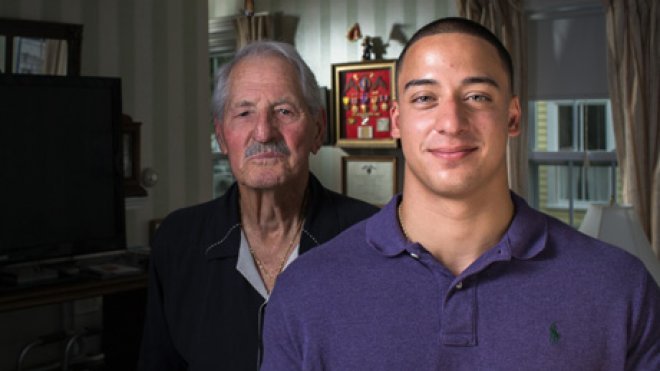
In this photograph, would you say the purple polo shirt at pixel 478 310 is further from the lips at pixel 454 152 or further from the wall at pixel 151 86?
the wall at pixel 151 86

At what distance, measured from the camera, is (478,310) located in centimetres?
114

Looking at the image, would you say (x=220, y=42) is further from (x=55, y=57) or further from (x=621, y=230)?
(x=621, y=230)

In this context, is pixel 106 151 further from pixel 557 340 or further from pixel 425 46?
pixel 557 340

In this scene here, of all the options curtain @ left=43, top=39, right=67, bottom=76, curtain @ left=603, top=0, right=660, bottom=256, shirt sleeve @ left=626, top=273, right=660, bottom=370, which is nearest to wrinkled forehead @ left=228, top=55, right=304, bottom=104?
shirt sleeve @ left=626, top=273, right=660, bottom=370

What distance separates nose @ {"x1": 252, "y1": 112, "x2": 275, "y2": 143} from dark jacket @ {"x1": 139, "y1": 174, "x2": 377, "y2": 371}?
19 centimetres

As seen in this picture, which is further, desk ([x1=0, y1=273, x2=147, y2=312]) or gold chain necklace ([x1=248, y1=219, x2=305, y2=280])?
desk ([x1=0, y1=273, x2=147, y2=312])

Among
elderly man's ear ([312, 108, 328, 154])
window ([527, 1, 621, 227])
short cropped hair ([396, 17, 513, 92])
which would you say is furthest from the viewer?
window ([527, 1, 621, 227])

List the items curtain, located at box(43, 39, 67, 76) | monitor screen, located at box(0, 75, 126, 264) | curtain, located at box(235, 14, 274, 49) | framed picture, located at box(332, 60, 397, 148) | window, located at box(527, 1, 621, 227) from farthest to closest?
curtain, located at box(235, 14, 274, 49)
framed picture, located at box(332, 60, 397, 148)
window, located at box(527, 1, 621, 227)
curtain, located at box(43, 39, 67, 76)
monitor screen, located at box(0, 75, 126, 264)

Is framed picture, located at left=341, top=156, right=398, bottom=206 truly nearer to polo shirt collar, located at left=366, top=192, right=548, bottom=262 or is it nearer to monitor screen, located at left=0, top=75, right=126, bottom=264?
monitor screen, located at left=0, top=75, right=126, bottom=264

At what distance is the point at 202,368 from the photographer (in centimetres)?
162

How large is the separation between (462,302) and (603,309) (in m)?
0.20

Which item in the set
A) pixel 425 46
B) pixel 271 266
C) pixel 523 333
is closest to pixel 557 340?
pixel 523 333

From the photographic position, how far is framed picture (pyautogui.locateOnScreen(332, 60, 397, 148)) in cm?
523

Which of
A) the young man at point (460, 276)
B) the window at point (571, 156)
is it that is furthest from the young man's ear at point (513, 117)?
the window at point (571, 156)
